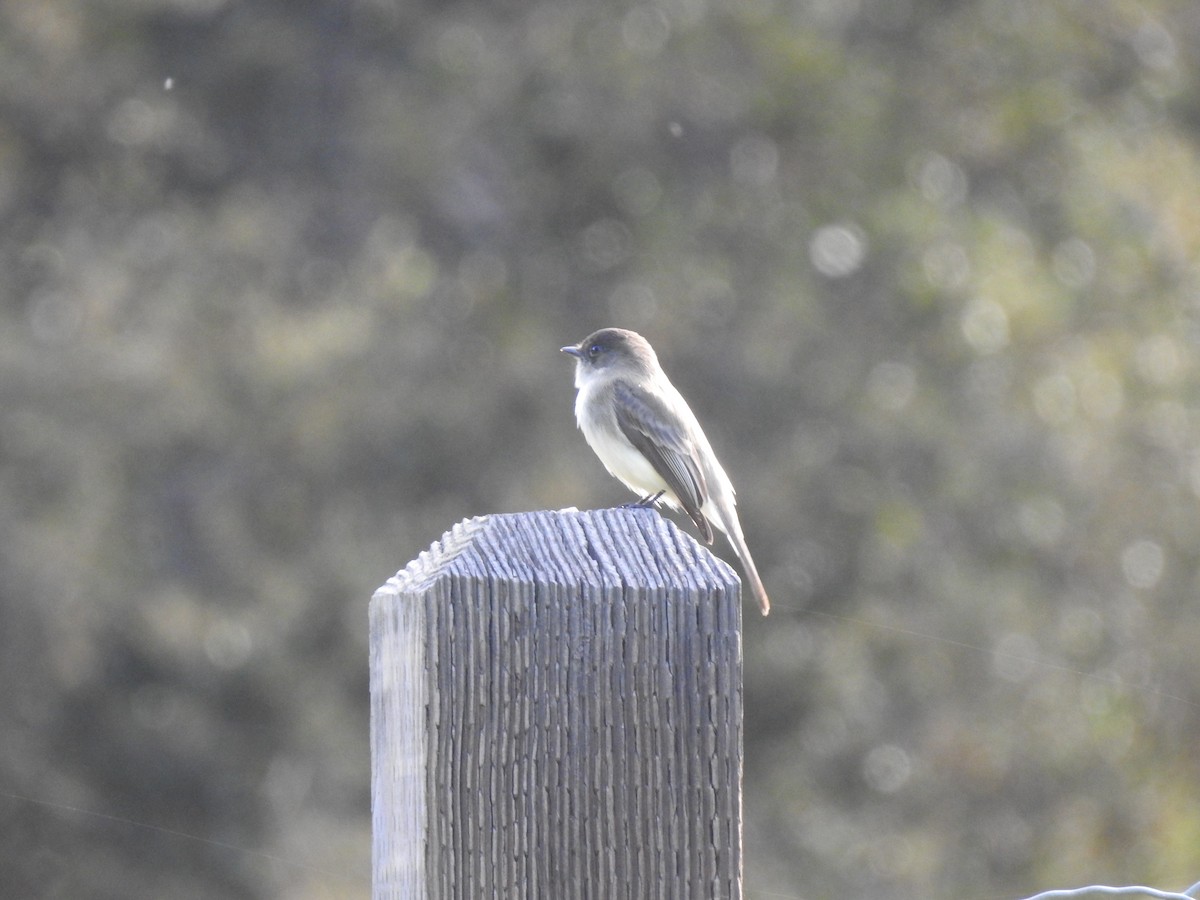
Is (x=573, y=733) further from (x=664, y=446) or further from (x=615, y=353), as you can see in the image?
(x=615, y=353)

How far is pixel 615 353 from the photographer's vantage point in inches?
269

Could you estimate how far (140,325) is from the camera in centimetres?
1198

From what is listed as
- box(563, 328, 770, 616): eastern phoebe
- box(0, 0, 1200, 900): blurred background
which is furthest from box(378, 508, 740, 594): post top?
box(0, 0, 1200, 900): blurred background

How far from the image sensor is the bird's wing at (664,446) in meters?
6.01

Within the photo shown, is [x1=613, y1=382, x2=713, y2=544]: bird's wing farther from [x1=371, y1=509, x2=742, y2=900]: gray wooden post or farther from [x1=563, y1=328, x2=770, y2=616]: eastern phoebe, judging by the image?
[x1=371, y1=509, x2=742, y2=900]: gray wooden post

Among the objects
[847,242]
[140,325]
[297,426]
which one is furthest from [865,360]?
[140,325]

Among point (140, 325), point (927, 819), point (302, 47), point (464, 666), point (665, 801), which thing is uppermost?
point (302, 47)

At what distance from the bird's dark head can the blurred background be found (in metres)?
4.93

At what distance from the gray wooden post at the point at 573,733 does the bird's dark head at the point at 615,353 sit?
194 inches

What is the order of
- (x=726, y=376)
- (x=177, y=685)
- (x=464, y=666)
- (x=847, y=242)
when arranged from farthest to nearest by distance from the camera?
(x=847, y=242) < (x=726, y=376) < (x=177, y=685) < (x=464, y=666)

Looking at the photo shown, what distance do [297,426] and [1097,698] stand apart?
6167mm

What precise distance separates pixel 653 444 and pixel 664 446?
0.04 metres

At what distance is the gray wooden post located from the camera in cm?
176

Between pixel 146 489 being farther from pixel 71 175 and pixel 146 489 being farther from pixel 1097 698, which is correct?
pixel 1097 698
